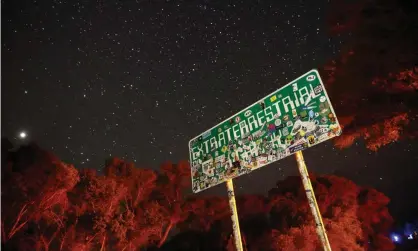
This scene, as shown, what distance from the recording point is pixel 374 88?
35.3 feet

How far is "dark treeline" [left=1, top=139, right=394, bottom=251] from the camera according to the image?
1763 cm

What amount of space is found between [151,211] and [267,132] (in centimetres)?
1917

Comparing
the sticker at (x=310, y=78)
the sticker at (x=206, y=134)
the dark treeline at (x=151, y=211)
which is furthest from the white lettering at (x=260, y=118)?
the dark treeline at (x=151, y=211)

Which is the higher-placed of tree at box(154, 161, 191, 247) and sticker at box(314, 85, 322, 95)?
tree at box(154, 161, 191, 247)

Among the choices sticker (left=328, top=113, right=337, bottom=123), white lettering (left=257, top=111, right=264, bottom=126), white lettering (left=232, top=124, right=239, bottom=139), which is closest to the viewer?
sticker (left=328, top=113, right=337, bottom=123)

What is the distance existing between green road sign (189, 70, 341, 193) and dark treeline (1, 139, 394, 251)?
14.3 m

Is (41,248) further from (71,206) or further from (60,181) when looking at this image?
(60,181)

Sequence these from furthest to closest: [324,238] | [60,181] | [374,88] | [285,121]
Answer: [60,181]
[374,88]
[285,121]
[324,238]

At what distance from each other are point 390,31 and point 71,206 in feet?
70.8

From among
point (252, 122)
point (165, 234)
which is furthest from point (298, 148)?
point (165, 234)

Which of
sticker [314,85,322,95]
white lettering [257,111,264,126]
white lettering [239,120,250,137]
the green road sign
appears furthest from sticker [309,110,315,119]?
white lettering [239,120,250,137]

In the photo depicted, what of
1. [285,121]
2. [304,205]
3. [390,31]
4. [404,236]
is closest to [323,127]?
[285,121]

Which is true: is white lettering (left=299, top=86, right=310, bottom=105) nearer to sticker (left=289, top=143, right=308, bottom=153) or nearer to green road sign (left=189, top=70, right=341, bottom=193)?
green road sign (left=189, top=70, right=341, bottom=193)

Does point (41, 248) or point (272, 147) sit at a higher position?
point (41, 248)
